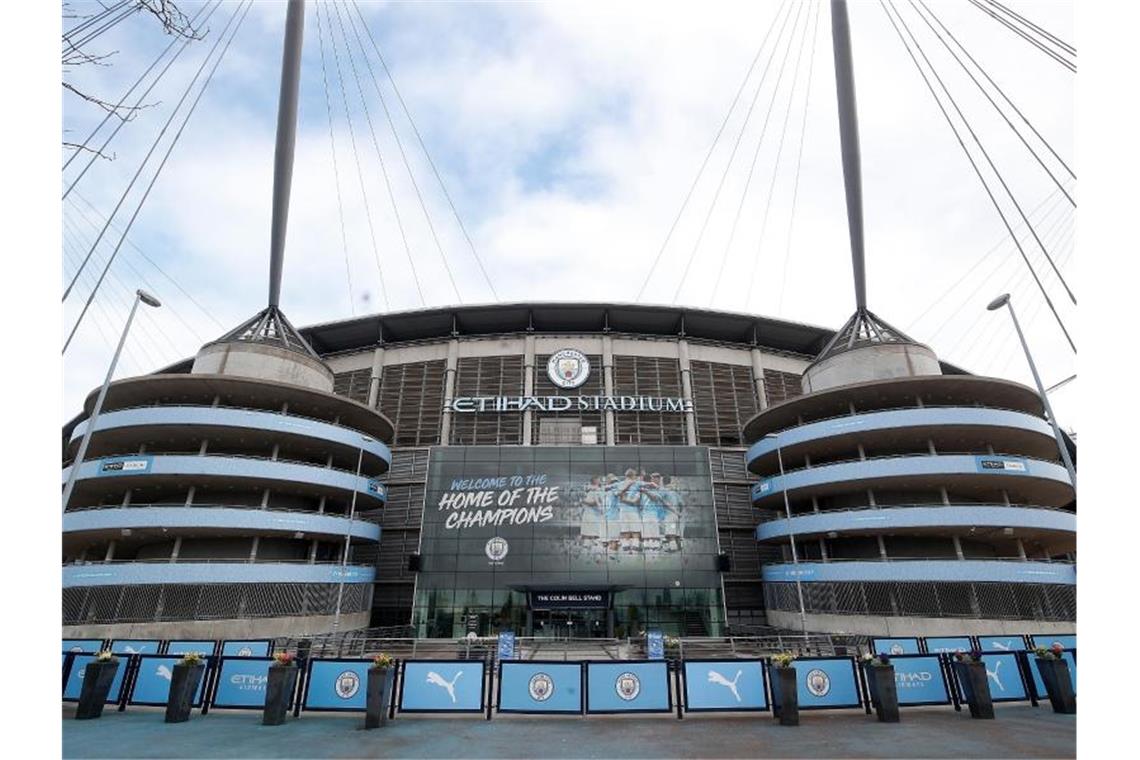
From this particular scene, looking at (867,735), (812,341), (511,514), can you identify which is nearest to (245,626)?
(511,514)

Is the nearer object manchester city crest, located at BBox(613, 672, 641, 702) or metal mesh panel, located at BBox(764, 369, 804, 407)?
manchester city crest, located at BBox(613, 672, 641, 702)

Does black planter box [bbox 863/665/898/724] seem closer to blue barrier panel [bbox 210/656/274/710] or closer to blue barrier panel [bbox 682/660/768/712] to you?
blue barrier panel [bbox 682/660/768/712]

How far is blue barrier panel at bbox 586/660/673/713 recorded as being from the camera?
13.5 metres

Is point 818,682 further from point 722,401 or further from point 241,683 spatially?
point 722,401

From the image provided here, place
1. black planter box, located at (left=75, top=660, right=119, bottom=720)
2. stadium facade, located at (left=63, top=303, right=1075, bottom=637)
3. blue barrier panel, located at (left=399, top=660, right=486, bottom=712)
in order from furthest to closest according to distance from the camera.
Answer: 1. stadium facade, located at (left=63, top=303, right=1075, bottom=637)
2. blue barrier panel, located at (left=399, top=660, right=486, bottom=712)
3. black planter box, located at (left=75, top=660, right=119, bottom=720)

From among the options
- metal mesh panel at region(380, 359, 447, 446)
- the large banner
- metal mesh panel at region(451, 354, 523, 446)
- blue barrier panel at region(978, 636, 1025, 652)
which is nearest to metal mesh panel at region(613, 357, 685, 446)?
the large banner

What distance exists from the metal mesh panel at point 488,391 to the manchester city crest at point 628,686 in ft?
123

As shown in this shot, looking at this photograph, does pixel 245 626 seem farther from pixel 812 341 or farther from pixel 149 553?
pixel 812 341

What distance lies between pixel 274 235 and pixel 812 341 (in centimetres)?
5451

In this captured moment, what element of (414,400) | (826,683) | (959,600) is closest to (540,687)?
(826,683)

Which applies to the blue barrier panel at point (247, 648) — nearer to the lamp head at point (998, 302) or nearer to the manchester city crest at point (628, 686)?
the manchester city crest at point (628, 686)

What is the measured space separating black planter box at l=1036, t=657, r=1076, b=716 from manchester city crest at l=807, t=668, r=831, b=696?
5.47 metres

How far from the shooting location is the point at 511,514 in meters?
41.5

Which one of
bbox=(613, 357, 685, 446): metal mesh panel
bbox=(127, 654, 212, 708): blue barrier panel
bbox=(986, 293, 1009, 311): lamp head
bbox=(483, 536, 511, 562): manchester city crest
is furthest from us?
A: bbox=(613, 357, 685, 446): metal mesh panel
